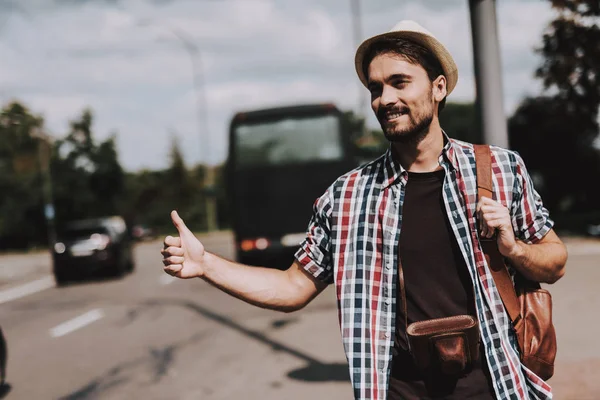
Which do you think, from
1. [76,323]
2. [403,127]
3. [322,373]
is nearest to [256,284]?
[403,127]

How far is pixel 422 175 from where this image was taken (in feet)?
7.74

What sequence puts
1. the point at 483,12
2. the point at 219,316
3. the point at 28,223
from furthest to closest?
1. the point at 28,223
2. the point at 219,316
3. the point at 483,12

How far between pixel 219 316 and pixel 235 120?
5.09 m

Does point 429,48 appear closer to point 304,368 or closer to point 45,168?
point 304,368

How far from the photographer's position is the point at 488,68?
4.59 m

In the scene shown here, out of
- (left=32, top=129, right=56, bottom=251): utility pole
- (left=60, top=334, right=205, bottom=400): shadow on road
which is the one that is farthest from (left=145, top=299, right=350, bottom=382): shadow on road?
(left=32, top=129, right=56, bottom=251): utility pole

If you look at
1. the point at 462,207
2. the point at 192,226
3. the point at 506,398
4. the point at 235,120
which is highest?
the point at 235,120

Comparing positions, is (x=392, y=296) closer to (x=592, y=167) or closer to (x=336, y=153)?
(x=336, y=153)

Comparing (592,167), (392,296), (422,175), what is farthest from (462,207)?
(592,167)

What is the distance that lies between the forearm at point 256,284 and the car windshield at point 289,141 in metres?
12.2

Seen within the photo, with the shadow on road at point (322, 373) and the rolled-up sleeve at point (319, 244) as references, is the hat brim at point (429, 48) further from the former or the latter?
the shadow on road at point (322, 373)

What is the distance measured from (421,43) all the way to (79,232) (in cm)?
1761

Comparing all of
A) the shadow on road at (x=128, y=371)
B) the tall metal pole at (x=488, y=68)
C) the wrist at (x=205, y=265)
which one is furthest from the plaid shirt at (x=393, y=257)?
the shadow on road at (x=128, y=371)

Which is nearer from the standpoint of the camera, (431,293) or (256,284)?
(431,293)
